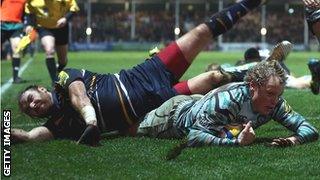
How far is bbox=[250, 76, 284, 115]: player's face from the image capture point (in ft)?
15.6

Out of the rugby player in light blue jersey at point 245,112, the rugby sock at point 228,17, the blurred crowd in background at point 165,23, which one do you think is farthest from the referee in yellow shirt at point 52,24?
the blurred crowd in background at point 165,23

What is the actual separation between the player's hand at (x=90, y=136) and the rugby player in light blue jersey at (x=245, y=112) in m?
0.71

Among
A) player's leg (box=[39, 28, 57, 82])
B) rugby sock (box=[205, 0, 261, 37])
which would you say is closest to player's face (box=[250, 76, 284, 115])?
rugby sock (box=[205, 0, 261, 37])

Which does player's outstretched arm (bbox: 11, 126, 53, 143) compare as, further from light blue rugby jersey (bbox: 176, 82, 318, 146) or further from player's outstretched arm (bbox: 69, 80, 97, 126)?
light blue rugby jersey (bbox: 176, 82, 318, 146)

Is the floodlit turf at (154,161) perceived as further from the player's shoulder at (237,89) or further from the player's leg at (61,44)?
the player's leg at (61,44)

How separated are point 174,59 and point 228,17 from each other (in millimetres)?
622

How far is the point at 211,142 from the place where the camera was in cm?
491

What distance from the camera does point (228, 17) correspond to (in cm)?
581

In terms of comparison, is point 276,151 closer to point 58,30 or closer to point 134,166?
point 134,166

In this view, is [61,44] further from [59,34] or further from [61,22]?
[61,22]

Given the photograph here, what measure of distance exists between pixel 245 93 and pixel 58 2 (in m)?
8.22

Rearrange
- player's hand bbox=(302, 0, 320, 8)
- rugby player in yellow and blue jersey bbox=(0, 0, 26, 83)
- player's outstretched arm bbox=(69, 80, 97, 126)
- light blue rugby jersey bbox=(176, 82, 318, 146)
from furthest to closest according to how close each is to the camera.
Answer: rugby player in yellow and blue jersey bbox=(0, 0, 26, 83) < player's hand bbox=(302, 0, 320, 8) < player's outstretched arm bbox=(69, 80, 97, 126) < light blue rugby jersey bbox=(176, 82, 318, 146)

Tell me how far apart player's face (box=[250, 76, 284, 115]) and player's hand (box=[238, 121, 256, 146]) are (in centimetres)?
23

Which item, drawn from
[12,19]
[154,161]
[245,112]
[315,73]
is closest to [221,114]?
[245,112]
